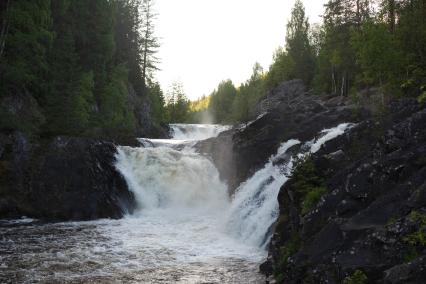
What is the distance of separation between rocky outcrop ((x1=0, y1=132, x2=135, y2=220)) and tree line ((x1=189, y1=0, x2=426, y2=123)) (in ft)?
54.7

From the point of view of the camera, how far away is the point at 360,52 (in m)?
26.0

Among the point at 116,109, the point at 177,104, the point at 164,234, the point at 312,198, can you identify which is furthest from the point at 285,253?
the point at 177,104

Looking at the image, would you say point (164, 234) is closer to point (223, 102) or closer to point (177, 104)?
point (177, 104)

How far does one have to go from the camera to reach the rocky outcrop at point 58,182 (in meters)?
22.8

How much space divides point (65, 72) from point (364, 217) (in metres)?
26.8

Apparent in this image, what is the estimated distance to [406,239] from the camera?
25.6ft

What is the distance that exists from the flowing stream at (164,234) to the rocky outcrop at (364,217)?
2132mm

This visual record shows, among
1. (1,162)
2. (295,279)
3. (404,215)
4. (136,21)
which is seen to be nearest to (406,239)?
(404,215)

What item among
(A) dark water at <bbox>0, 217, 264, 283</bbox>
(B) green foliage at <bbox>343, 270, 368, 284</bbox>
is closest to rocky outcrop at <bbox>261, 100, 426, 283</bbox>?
(B) green foliage at <bbox>343, 270, 368, 284</bbox>

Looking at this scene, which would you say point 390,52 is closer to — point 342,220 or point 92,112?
point 342,220

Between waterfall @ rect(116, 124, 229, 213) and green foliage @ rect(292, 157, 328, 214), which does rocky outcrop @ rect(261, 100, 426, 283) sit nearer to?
green foliage @ rect(292, 157, 328, 214)

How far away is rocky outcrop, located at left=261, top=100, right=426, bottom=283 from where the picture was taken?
26.2 feet

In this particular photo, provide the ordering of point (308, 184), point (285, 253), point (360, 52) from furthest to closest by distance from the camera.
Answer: point (360, 52) → point (308, 184) → point (285, 253)

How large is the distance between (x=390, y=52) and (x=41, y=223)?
68.0 feet
